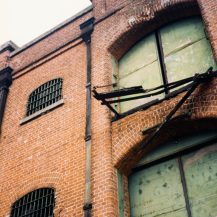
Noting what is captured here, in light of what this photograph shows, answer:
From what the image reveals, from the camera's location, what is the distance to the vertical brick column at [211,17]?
735 centimetres

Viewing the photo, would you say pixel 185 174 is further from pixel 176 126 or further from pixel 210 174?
pixel 176 126

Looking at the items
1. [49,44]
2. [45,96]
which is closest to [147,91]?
[45,96]

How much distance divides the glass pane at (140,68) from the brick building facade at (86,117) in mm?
259

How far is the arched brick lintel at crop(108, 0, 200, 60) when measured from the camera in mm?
8805

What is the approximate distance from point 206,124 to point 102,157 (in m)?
2.29

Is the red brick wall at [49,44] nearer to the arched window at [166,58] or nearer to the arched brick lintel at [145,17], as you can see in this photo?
the arched brick lintel at [145,17]

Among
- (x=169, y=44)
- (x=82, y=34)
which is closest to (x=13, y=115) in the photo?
(x=82, y=34)

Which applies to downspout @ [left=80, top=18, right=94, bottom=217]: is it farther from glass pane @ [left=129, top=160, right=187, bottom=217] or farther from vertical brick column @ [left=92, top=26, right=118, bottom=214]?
glass pane @ [left=129, top=160, right=187, bottom=217]

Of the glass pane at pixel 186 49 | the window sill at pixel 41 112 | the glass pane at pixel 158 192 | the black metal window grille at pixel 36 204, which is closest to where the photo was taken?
the glass pane at pixel 158 192

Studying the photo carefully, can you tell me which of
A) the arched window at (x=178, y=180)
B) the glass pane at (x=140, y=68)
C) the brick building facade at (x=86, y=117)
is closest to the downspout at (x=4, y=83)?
the brick building facade at (x=86, y=117)

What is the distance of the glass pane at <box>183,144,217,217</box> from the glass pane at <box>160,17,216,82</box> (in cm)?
203

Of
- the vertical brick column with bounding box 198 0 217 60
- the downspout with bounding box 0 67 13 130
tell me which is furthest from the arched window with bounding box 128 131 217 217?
the downspout with bounding box 0 67 13 130

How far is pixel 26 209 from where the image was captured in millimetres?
7996

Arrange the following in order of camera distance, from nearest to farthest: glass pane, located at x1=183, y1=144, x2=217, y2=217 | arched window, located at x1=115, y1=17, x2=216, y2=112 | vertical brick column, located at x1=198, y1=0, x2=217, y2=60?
glass pane, located at x1=183, y1=144, x2=217, y2=217 < vertical brick column, located at x1=198, y1=0, x2=217, y2=60 < arched window, located at x1=115, y1=17, x2=216, y2=112
